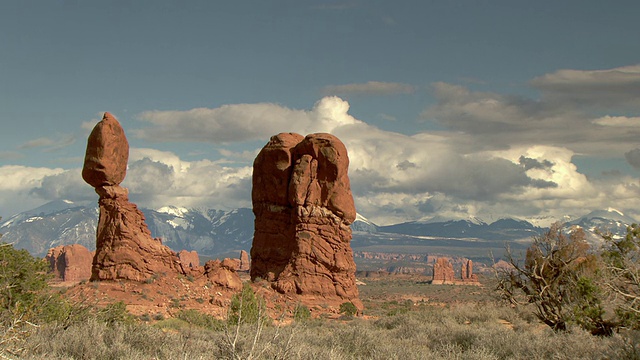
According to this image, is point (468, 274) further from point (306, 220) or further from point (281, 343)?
point (281, 343)

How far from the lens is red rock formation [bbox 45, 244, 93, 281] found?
101 metres

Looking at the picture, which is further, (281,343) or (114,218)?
(114,218)

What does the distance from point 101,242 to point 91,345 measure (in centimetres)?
2494

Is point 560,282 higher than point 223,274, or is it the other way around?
point 560,282

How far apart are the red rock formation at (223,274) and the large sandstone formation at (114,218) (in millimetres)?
3379

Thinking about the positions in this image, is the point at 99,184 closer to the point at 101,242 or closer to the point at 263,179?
the point at 101,242

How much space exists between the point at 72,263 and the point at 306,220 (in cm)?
7250

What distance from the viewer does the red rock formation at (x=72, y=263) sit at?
331 feet

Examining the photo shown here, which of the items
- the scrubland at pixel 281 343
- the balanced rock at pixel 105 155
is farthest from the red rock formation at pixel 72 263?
the scrubland at pixel 281 343

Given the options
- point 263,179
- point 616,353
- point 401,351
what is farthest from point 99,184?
point 616,353

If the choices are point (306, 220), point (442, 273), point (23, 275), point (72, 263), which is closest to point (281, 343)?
point (23, 275)

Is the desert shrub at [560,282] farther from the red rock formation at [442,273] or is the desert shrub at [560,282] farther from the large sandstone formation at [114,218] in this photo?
the red rock formation at [442,273]

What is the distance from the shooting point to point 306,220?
41.9 meters

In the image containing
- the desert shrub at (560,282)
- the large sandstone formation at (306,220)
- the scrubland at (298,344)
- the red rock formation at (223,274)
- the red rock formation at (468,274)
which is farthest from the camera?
the red rock formation at (468,274)
